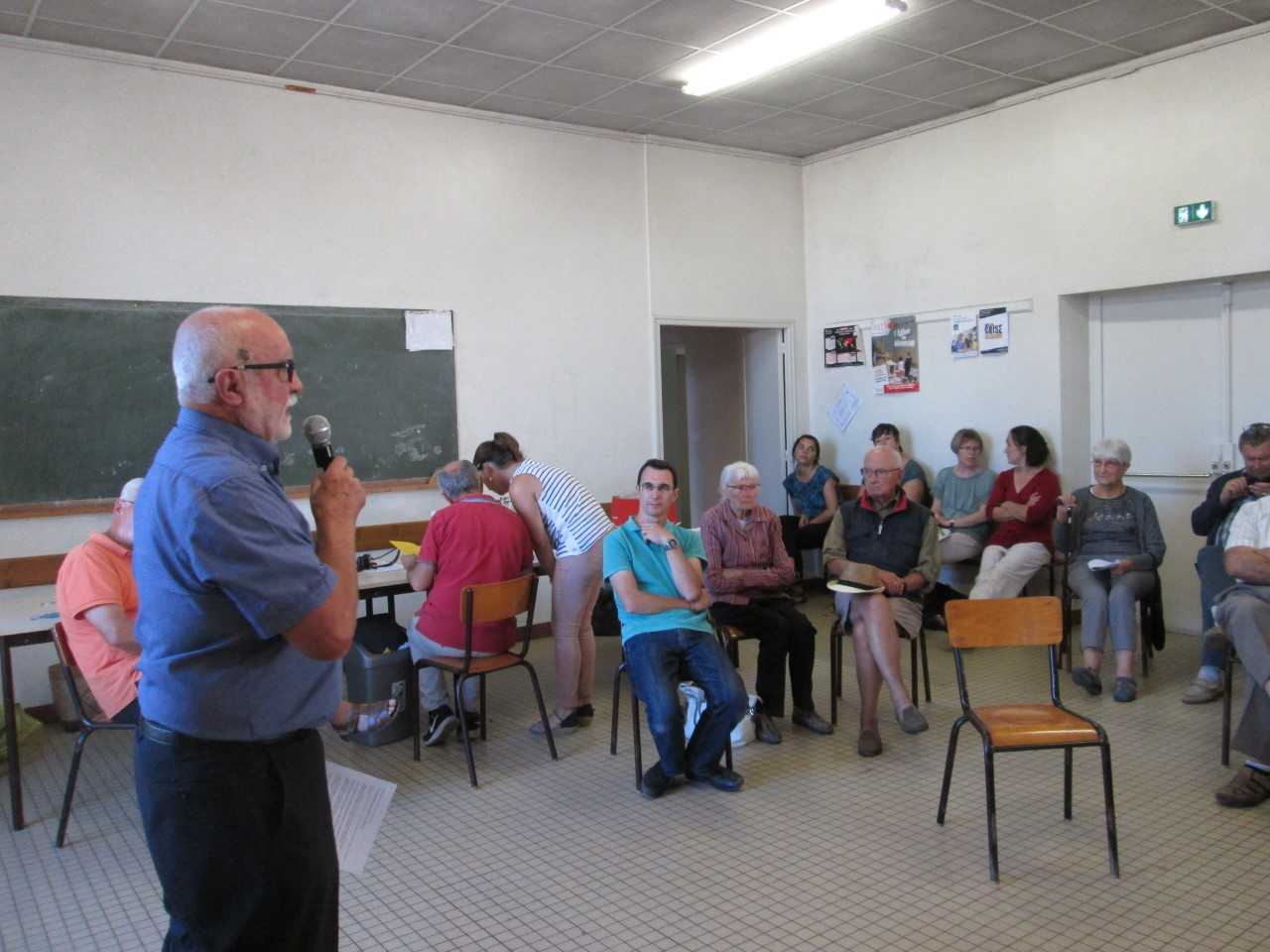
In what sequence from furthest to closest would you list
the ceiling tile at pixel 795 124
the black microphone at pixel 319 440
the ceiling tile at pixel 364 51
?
the ceiling tile at pixel 795 124 → the ceiling tile at pixel 364 51 → the black microphone at pixel 319 440

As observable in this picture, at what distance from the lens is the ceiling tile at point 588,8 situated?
177 inches

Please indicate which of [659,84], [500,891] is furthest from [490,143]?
[500,891]

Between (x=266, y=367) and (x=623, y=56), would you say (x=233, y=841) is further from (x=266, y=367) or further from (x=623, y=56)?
(x=623, y=56)

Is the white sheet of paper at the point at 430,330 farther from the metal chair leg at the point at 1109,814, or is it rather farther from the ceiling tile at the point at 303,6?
the metal chair leg at the point at 1109,814

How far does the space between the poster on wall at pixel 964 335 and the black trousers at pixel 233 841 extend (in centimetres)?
576

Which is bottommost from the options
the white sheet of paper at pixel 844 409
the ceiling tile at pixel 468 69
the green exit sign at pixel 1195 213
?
the white sheet of paper at pixel 844 409

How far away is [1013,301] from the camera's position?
6.28 metres

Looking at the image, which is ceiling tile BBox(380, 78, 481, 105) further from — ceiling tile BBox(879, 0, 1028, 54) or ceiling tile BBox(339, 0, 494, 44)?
ceiling tile BBox(879, 0, 1028, 54)

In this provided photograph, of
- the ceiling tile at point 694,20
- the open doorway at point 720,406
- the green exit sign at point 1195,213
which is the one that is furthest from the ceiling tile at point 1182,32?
the open doorway at point 720,406

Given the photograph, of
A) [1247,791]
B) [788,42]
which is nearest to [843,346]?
[788,42]

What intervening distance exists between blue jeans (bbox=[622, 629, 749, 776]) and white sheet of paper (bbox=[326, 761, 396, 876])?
5.97 feet

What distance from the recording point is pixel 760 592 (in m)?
4.32

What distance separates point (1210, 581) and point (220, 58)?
528cm

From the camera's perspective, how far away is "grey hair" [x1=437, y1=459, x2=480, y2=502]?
414 cm
